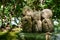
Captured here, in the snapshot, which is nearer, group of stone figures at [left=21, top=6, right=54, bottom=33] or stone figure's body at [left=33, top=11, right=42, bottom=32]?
group of stone figures at [left=21, top=6, right=54, bottom=33]

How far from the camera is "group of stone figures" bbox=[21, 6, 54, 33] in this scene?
23.0 meters

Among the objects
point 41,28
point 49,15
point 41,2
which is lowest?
A: point 41,28

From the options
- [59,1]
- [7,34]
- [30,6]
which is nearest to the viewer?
[7,34]

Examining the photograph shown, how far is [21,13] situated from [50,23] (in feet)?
13.4

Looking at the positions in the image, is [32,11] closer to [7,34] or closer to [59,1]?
[59,1]

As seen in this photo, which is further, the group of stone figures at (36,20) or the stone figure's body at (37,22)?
the stone figure's body at (37,22)

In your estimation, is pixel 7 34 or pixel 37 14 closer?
pixel 7 34

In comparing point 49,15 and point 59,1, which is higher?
point 59,1

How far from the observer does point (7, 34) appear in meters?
5.95

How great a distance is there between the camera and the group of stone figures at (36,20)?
2303 cm

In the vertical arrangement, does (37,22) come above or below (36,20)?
below

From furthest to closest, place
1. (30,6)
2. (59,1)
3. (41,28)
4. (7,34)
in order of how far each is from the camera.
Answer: (30,6), (41,28), (59,1), (7,34)

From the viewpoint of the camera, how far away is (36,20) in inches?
939

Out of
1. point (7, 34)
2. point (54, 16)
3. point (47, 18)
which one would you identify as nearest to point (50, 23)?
point (47, 18)
